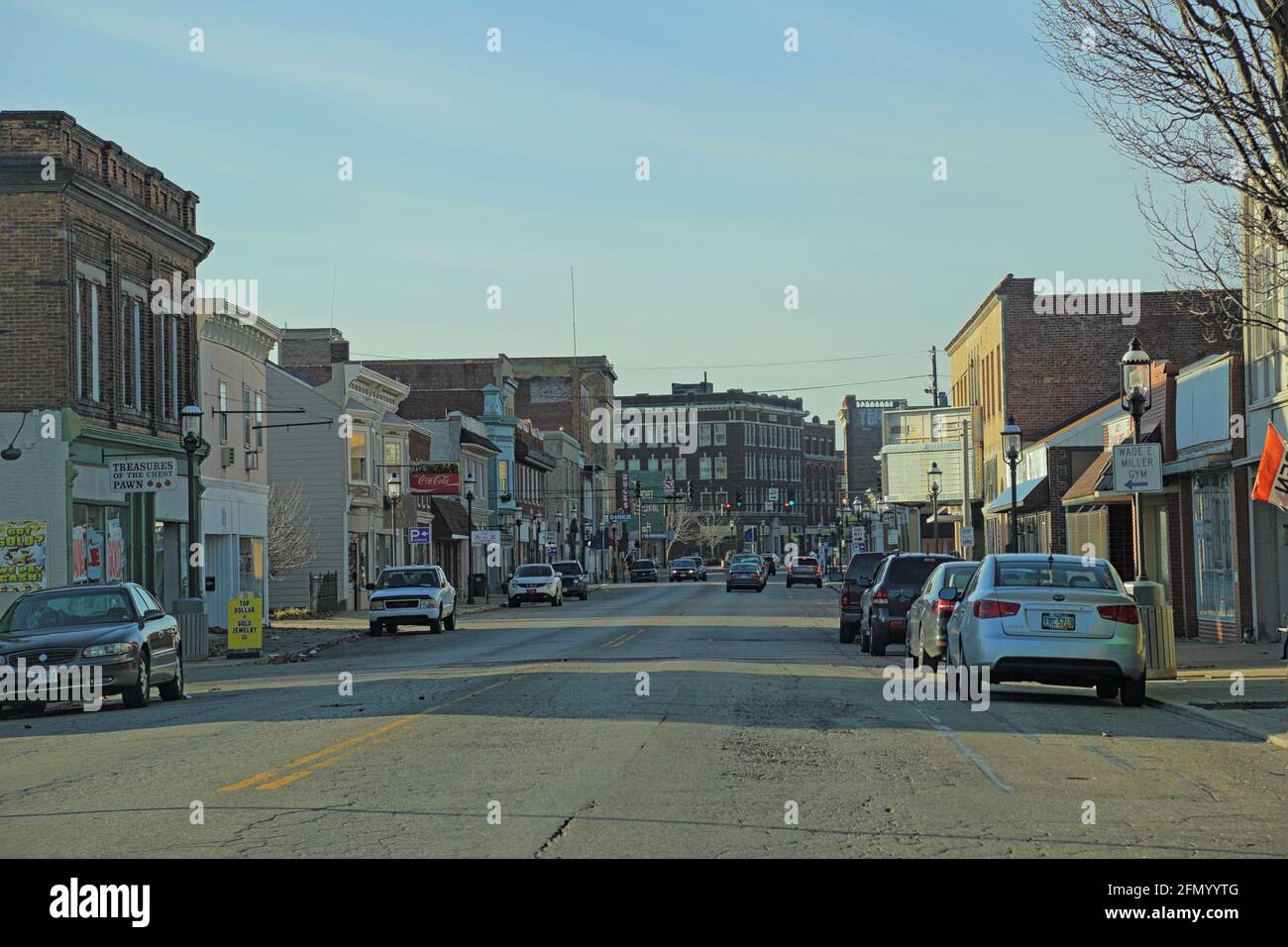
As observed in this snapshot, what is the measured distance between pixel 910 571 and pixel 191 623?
13.6 metres

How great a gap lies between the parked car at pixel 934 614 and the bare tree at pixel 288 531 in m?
30.6

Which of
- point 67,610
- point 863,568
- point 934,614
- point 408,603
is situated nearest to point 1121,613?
point 934,614

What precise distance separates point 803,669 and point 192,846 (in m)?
15.3

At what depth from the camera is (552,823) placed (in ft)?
32.2

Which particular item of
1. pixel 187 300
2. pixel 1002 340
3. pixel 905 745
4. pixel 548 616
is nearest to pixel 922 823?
pixel 905 745

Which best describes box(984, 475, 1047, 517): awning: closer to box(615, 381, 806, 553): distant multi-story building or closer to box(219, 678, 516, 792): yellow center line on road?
box(219, 678, 516, 792): yellow center line on road

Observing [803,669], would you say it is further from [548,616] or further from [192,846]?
[548,616]

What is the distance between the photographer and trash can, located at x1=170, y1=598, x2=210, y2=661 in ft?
101

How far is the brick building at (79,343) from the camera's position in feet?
105

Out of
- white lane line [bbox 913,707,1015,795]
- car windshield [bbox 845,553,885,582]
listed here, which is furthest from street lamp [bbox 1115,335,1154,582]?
car windshield [bbox 845,553,885,582]

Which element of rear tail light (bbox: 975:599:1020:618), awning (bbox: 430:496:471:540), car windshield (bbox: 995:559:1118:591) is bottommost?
rear tail light (bbox: 975:599:1020:618)

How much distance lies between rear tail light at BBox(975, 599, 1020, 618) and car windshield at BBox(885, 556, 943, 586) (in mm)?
9408

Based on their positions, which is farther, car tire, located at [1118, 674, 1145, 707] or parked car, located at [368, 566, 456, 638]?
parked car, located at [368, 566, 456, 638]

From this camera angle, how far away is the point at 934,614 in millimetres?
21656
